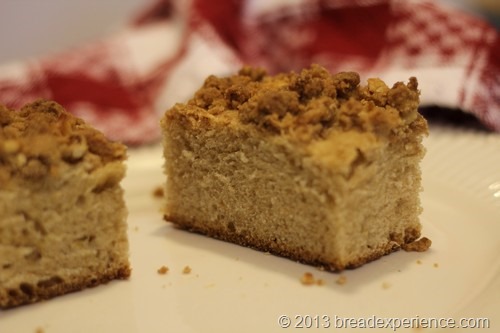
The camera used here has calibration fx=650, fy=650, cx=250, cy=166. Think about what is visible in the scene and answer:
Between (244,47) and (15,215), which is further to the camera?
(244,47)

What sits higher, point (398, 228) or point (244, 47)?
point (244, 47)

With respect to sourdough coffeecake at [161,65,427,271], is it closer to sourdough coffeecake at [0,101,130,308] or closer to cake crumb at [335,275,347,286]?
cake crumb at [335,275,347,286]

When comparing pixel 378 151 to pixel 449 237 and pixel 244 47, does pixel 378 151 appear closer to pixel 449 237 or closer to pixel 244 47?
pixel 449 237

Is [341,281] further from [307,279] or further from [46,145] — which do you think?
[46,145]

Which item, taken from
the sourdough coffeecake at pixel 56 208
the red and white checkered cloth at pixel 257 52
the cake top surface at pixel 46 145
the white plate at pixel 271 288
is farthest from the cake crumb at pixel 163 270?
the red and white checkered cloth at pixel 257 52

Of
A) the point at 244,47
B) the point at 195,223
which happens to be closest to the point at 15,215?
the point at 195,223

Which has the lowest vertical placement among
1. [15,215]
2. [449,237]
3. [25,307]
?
[25,307]

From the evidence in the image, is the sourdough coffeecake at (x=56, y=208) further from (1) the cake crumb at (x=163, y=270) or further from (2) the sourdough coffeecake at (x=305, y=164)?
(2) the sourdough coffeecake at (x=305, y=164)
